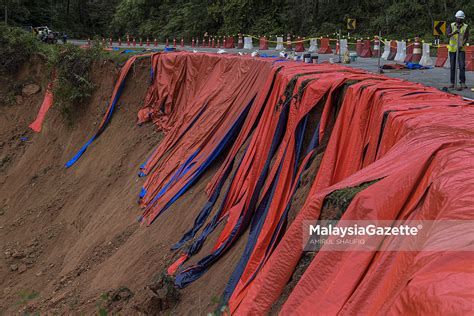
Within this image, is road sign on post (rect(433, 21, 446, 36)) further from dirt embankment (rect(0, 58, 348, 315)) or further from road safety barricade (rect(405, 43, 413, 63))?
Answer: road safety barricade (rect(405, 43, 413, 63))

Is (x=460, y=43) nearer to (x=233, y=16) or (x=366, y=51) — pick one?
(x=366, y=51)

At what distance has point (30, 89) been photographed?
1897 centimetres

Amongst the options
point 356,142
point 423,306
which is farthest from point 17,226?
point 423,306

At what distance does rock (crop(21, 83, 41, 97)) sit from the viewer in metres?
18.9

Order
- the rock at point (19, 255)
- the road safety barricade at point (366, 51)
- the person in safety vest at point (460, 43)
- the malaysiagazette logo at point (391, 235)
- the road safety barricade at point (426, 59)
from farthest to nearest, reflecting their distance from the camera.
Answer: the road safety barricade at point (366, 51), the road safety barricade at point (426, 59), the rock at point (19, 255), the person in safety vest at point (460, 43), the malaysiagazette logo at point (391, 235)

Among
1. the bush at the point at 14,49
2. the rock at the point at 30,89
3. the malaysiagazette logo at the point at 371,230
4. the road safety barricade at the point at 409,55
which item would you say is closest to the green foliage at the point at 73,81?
the rock at the point at 30,89

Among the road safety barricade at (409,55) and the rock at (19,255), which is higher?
the road safety barricade at (409,55)

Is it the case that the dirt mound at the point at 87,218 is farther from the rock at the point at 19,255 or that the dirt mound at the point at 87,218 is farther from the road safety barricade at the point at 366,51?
the road safety barricade at the point at 366,51

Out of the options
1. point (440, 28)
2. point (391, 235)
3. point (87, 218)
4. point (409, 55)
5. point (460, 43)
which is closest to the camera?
point (391, 235)

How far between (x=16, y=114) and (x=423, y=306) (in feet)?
60.7

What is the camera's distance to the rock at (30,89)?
744 inches

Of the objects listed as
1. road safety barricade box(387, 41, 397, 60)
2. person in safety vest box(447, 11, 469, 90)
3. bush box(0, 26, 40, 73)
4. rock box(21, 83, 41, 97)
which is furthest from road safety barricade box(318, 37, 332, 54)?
person in safety vest box(447, 11, 469, 90)

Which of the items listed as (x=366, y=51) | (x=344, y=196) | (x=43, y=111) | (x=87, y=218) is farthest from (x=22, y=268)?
(x=366, y=51)

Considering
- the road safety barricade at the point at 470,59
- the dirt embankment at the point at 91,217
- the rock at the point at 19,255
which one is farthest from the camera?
the road safety barricade at the point at 470,59
